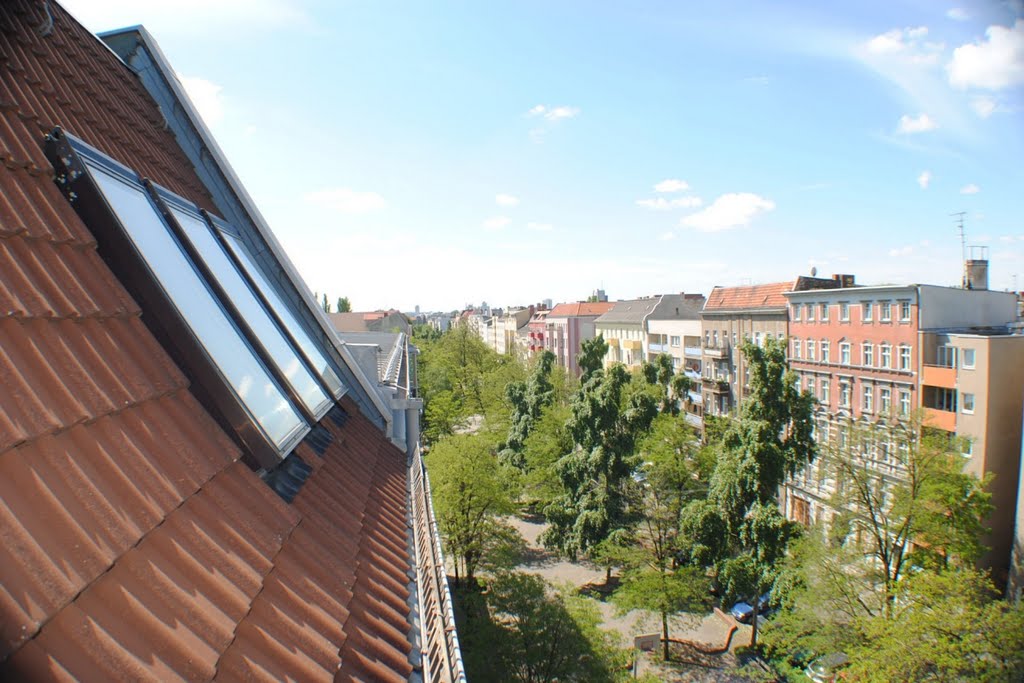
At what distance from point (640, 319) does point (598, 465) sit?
36.9 metres

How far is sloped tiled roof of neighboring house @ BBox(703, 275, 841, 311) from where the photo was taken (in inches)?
1626

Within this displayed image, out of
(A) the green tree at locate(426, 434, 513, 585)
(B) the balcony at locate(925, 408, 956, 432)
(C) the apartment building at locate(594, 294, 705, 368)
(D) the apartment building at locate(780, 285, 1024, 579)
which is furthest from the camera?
(C) the apartment building at locate(594, 294, 705, 368)

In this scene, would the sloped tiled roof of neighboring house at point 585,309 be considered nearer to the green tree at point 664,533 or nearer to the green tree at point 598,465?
the green tree at point 664,533

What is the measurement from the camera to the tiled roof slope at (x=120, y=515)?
1554mm

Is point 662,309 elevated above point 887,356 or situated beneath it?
elevated above

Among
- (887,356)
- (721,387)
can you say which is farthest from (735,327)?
(887,356)

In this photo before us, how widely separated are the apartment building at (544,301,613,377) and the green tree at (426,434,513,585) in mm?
49761

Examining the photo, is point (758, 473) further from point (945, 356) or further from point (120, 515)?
point (120, 515)

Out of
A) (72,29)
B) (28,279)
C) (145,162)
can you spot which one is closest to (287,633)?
(28,279)

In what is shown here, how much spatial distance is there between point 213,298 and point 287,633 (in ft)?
7.75

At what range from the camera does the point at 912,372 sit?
31.9 m

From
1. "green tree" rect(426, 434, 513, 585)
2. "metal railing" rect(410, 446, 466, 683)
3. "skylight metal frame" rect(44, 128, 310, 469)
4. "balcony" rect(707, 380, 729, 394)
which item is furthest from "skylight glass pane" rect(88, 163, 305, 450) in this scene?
"balcony" rect(707, 380, 729, 394)

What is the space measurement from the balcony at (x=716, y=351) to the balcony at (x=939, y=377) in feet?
59.4

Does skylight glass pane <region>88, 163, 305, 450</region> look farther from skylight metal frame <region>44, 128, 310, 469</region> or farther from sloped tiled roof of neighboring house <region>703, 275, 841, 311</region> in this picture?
sloped tiled roof of neighboring house <region>703, 275, 841, 311</region>
